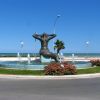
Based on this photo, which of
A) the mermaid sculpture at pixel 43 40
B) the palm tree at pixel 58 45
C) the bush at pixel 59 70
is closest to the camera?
the bush at pixel 59 70

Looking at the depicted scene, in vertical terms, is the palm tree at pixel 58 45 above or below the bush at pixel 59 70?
above

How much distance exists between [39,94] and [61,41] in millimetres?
40032

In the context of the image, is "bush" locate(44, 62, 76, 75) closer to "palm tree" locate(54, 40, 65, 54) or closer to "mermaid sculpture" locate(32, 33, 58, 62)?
"mermaid sculpture" locate(32, 33, 58, 62)

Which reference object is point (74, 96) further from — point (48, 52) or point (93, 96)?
point (48, 52)

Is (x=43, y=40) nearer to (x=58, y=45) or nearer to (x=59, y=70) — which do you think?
(x=59, y=70)

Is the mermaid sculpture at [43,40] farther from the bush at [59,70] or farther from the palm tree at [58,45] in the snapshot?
the palm tree at [58,45]

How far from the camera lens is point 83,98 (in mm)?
13828

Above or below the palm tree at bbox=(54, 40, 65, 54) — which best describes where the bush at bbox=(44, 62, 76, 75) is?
below

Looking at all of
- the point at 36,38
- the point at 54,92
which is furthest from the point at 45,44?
the point at 54,92

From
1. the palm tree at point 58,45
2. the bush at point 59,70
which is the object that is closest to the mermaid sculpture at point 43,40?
the bush at point 59,70

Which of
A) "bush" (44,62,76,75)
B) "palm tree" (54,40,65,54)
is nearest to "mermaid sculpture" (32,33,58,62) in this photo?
"bush" (44,62,76,75)

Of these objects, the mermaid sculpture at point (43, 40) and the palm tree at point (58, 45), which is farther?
the palm tree at point (58, 45)

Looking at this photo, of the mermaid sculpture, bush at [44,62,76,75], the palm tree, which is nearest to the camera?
bush at [44,62,76,75]

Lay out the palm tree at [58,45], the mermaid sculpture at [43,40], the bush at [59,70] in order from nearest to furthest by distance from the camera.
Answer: the bush at [59,70] < the mermaid sculpture at [43,40] < the palm tree at [58,45]
